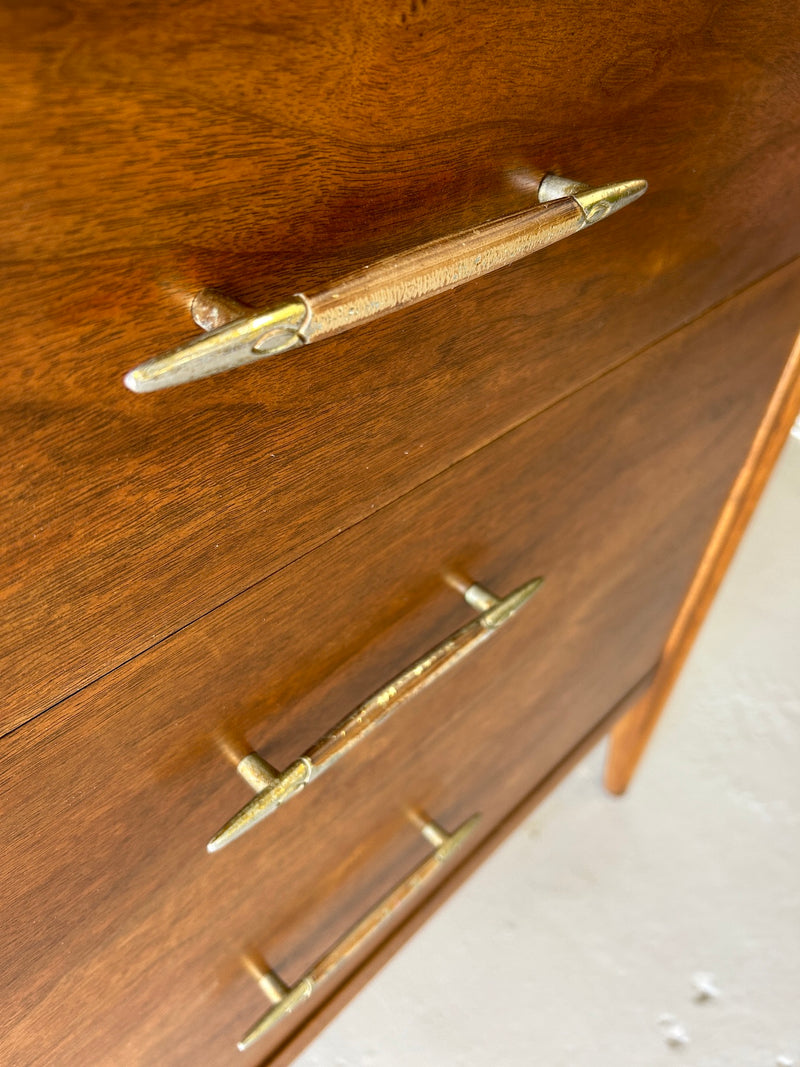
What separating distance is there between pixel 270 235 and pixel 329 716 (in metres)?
0.24

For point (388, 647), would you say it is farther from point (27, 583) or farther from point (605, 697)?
point (605, 697)

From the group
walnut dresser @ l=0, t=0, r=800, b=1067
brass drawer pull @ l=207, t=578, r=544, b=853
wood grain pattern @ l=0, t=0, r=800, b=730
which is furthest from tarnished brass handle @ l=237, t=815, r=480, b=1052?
wood grain pattern @ l=0, t=0, r=800, b=730

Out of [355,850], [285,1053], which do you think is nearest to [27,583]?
[355,850]

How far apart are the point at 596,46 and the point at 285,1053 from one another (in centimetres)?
62

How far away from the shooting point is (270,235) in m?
0.23

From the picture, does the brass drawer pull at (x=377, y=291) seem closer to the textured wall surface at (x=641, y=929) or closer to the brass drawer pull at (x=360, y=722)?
the brass drawer pull at (x=360, y=722)

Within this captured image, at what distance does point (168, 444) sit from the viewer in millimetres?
239

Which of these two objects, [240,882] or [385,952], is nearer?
[240,882]

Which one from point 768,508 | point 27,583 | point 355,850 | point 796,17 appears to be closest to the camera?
point 27,583

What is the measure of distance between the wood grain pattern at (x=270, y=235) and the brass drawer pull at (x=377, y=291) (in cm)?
2

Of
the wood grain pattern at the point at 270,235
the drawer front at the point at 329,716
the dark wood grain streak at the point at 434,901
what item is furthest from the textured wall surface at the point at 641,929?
the wood grain pattern at the point at 270,235

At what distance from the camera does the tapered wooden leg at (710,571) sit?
66 centimetres

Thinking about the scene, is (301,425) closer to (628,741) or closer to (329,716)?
(329,716)

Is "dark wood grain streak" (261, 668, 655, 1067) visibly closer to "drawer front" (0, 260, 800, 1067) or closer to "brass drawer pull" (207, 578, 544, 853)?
"drawer front" (0, 260, 800, 1067)
